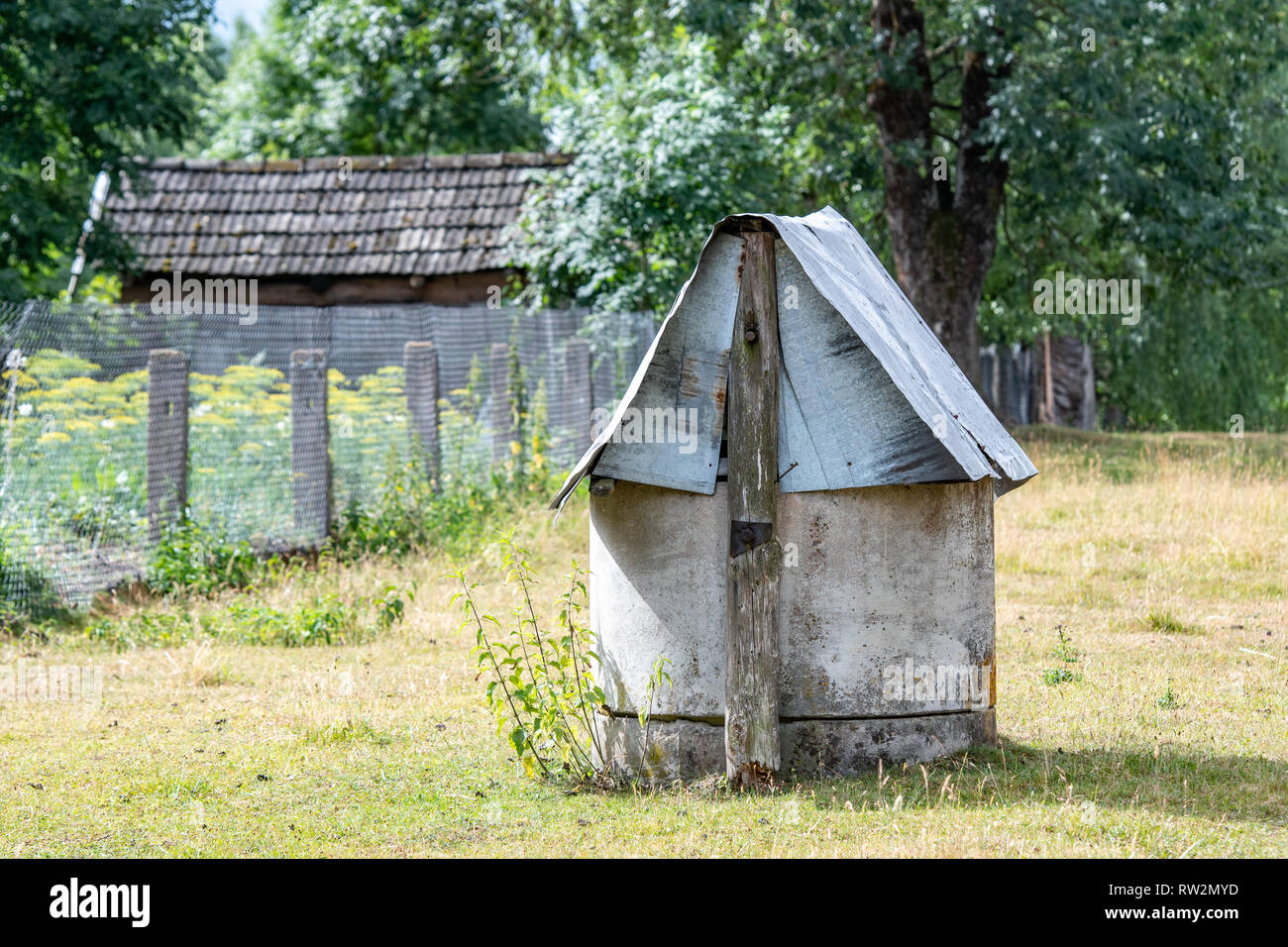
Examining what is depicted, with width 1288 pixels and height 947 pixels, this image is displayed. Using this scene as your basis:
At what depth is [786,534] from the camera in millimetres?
5699

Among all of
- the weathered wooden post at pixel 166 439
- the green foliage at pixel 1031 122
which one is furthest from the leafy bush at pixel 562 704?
the green foliage at pixel 1031 122

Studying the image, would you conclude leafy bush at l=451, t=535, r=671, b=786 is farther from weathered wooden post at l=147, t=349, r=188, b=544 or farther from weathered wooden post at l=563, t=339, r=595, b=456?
weathered wooden post at l=563, t=339, r=595, b=456

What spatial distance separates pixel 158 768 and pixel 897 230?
51.1ft

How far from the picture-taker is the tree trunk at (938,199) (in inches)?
755

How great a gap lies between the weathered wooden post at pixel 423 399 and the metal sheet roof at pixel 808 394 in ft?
25.0

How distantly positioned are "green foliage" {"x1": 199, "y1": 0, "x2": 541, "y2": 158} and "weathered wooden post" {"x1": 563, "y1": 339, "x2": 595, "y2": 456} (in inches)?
273

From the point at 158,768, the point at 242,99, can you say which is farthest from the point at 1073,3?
the point at 242,99

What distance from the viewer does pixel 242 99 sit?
3400 cm

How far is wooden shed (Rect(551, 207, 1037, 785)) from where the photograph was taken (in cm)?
562

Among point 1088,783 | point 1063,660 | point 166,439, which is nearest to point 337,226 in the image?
point 166,439

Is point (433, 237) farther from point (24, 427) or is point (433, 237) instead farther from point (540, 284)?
point (24, 427)

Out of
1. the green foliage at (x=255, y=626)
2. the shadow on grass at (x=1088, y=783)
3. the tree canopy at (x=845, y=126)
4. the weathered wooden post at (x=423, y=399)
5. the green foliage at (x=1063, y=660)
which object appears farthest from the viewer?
the tree canopy at (x=845, y=126)

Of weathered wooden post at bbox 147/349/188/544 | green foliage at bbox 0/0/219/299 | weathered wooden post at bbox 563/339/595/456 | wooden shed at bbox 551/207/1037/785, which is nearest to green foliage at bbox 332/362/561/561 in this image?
weathered wooden post at bbox 563/339/595/456

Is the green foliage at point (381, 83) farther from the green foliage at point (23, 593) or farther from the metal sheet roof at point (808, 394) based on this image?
the metal sheet roof at point (808, 394)
